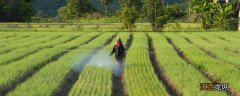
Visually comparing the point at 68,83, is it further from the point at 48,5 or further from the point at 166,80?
the point at 48,5

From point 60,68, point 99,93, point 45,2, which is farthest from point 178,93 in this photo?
point 45,2

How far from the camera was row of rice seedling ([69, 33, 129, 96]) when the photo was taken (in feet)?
43.1

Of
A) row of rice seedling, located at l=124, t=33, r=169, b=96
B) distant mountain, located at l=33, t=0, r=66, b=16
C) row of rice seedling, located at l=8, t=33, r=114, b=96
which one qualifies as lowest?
distant mountain, located at l=33, t=0, r=66, b=16

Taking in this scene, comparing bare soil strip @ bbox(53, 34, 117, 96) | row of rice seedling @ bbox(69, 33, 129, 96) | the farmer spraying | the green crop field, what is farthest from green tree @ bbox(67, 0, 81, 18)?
the farmer spraying

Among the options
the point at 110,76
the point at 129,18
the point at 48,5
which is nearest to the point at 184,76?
the point at 110,76

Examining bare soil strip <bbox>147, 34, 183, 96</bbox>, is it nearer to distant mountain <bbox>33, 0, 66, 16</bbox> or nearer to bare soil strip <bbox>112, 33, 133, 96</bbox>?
bare soil strip <bbox>112, 33, 133, 96</bbox>

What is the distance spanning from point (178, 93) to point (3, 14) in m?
72.1

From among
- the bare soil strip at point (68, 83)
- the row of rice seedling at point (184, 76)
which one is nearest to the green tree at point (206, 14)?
the row of rice seedling at point (184, 76)

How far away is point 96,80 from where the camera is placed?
15.1 metres

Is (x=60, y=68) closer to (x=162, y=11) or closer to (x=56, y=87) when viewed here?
(x=56, y=87)

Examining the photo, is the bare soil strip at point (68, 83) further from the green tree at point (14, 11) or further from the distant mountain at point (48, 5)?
the distant mountain at point (48, 5)

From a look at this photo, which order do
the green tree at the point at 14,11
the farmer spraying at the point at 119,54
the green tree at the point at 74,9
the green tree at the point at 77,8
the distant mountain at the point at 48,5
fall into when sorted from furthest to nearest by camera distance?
the distant mountain at the point at 48,5, the green tree at the point at 77,8, the green tree at the point at 74,9, the green tree at the point at 14,11, the farmer spraying at the point at 119,54

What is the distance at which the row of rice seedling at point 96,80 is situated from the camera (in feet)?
43.1

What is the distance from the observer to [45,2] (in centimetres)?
15425
